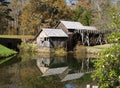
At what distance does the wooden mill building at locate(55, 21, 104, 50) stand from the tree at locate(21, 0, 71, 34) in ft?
31.4

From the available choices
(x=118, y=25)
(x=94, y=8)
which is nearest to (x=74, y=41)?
(x=94, y=8)

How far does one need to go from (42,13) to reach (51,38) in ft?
57.1

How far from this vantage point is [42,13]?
7550cm

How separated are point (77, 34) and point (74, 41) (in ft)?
5.79

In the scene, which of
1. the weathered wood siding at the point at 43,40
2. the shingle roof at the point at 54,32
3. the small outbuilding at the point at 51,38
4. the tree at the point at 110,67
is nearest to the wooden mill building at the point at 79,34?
the shingle roof at the point at 54,32

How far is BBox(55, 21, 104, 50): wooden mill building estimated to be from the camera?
63.5 m

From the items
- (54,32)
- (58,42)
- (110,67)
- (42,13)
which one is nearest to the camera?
(110,67)

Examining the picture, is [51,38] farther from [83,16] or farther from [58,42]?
[83,16]

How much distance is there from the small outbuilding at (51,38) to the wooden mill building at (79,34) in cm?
206

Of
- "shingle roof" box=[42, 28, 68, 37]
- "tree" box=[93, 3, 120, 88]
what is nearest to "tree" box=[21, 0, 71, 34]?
"shingle roof" box=[42, 28, 68, 37]

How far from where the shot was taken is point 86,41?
216ft

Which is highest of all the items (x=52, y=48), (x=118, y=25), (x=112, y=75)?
(x=118, y=25)

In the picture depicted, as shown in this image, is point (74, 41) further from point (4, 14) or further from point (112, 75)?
point (112, 75)

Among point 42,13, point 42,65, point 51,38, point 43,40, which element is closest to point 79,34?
point 51,38
